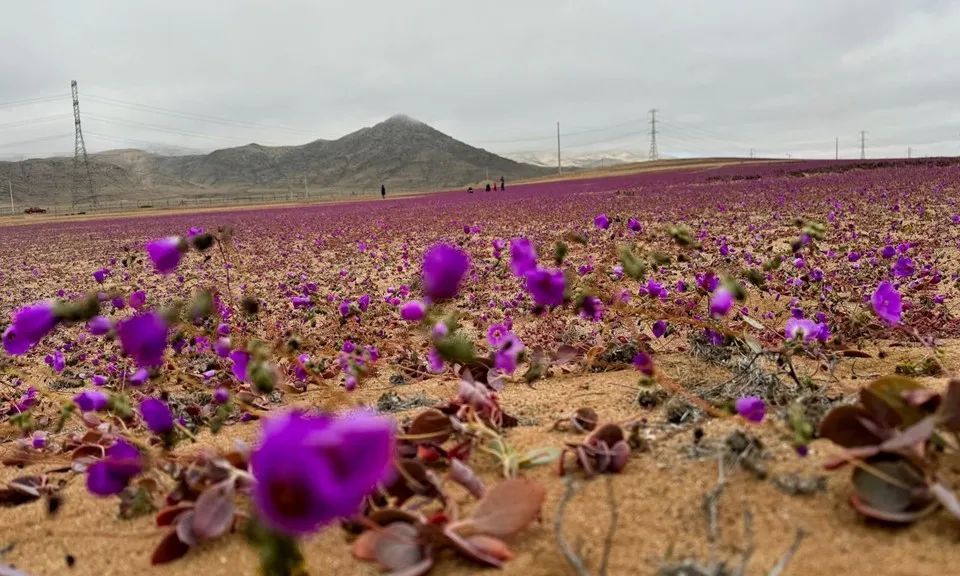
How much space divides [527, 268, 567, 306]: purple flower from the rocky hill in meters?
95.2

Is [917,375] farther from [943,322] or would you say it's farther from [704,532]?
[704,532]

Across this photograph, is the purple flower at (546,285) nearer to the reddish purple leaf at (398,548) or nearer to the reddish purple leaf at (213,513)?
the reddish purple leaf at (398,548)

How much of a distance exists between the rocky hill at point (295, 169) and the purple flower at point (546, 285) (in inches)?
3746

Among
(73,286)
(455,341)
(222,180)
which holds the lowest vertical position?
(73,286)

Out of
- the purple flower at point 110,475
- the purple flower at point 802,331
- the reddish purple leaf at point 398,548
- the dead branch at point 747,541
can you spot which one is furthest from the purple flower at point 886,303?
the purple flower at point 110,475

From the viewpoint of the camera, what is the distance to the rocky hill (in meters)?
99.6

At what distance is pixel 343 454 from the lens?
0.70m

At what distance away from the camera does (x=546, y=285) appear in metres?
1.43

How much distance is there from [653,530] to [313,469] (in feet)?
2.61

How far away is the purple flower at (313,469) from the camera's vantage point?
673mm

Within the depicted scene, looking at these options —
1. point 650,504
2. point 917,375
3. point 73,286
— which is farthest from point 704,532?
point 73,286

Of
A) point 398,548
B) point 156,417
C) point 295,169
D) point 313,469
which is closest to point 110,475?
point 156,417

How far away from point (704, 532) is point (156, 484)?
1359 millimetres

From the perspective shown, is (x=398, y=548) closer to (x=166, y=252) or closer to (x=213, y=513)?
(x=213, y=513)
